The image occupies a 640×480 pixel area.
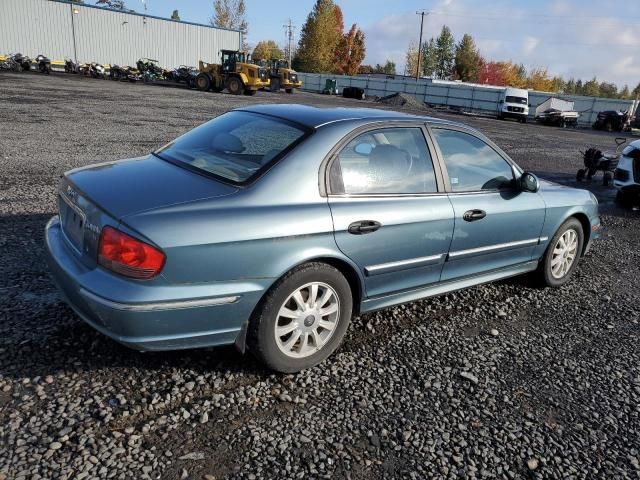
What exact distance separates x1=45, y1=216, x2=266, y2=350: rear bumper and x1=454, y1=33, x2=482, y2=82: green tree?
9126 centimetres

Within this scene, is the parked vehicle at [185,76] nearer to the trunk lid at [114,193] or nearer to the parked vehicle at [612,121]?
the parked vehicle at [612,121]

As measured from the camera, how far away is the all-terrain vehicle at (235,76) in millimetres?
32688

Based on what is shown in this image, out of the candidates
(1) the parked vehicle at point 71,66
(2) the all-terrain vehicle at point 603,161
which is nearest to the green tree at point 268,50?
(1) the parked vehicle at point 71,66

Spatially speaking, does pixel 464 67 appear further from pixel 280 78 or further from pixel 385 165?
pixel 385 165

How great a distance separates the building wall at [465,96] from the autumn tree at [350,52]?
23595mm

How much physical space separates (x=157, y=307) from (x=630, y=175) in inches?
341

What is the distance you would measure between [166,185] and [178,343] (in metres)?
0.88

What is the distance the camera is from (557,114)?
33344 millimetres

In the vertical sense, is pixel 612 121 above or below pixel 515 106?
below

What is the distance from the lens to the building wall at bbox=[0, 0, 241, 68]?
43.2 metres

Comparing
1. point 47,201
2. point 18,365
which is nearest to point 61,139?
point 47,201

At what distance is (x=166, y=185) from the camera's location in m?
2.90

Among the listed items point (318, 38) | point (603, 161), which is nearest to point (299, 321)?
point (603, 161)

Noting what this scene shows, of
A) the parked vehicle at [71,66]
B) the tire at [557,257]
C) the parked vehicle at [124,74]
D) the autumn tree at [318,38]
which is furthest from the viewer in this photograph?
the autumn tree at [318,38]
